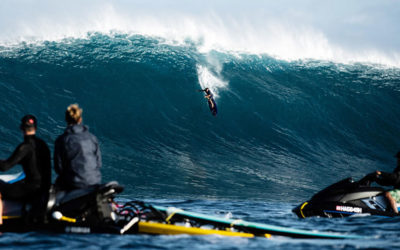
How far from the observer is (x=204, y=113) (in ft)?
64.3

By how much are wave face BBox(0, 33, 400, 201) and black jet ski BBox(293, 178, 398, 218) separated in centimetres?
288

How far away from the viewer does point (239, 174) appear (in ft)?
47.6

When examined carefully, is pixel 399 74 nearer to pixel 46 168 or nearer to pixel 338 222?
pixel 338 222

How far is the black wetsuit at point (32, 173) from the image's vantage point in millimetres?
6062

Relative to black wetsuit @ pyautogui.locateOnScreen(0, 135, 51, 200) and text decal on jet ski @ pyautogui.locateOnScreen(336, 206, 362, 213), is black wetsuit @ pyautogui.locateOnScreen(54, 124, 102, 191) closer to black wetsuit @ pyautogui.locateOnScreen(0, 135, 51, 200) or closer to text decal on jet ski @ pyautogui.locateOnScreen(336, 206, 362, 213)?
black wetsuit @ pyautogui.locateOnScreen(0, 135, 51, 200)

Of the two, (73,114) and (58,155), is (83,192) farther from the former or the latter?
(73,114)

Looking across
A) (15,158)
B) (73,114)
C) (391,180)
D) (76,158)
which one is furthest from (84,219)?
(391,180)

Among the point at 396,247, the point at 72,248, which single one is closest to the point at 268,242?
the point at 396,247

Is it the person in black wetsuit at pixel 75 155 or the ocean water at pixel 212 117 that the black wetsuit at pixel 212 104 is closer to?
the ocean water at pixel 212 117

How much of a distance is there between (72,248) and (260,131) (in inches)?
566

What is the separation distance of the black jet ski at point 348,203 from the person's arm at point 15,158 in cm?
480

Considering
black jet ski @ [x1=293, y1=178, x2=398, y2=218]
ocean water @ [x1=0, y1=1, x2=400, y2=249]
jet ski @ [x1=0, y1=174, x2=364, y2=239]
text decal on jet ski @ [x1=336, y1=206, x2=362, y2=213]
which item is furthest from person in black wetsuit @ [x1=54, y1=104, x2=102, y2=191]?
text decal on jet ski @ [x1=336, y1=206, x2=362, y2=213]

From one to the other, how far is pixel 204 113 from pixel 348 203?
11.0 metres

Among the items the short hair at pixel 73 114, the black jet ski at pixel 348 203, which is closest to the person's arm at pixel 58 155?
the short hair at pixel 73 114
